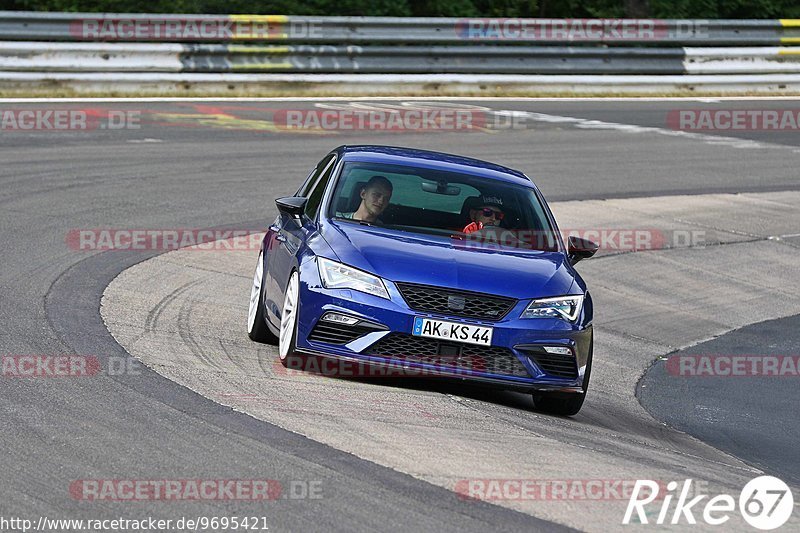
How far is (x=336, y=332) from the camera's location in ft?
28.3

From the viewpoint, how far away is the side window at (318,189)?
10000 mm

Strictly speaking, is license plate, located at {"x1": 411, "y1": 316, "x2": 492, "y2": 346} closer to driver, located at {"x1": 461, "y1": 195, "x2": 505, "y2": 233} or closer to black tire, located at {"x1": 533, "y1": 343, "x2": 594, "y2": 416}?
black tire, located at {"x1": 533, "y1": 343, "x2": 594, "y2": 416}

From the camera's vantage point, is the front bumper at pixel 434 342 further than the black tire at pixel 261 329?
No

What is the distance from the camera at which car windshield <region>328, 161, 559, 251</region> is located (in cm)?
969

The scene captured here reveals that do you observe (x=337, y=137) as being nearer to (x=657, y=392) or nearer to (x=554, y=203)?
(x=554, y=203)

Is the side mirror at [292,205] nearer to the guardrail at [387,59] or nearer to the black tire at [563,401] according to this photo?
the black tire at [563,401]

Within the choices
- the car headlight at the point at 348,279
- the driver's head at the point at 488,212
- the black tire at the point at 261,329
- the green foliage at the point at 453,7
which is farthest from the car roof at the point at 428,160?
the green foliage at the point at 453,7

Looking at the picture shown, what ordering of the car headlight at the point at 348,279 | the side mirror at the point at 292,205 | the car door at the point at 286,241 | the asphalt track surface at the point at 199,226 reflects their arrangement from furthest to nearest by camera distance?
the side mirror at the point at 292,205
the car door at the point at 286,241
the car headlight at the point at 348,279
the asphalt track surface at the point at 199,226

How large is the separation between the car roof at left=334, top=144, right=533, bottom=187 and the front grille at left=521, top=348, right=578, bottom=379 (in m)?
1.97

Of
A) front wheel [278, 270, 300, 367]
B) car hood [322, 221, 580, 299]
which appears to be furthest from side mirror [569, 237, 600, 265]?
front wheel [278, 270, 300, 367]

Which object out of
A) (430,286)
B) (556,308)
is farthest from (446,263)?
(556,308)

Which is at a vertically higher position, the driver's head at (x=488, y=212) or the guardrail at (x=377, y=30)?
the guardrail at (x=377, y=30)

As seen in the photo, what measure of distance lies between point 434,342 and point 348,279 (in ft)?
2.24

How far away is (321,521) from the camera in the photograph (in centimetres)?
579
